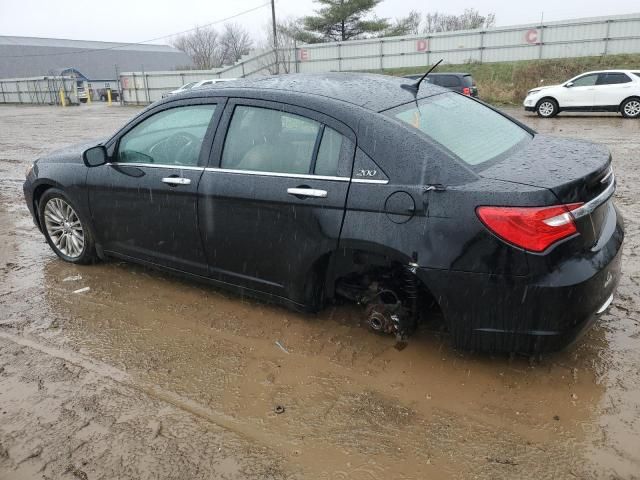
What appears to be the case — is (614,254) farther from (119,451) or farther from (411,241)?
(119,451)

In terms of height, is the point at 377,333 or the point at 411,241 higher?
the point at 411,241

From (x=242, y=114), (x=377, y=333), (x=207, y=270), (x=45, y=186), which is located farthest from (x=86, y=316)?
(x=377, y=333)

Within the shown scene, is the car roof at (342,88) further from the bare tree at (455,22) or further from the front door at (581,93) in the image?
the bare tree at (455,22)

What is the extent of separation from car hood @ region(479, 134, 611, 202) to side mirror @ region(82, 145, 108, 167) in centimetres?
297

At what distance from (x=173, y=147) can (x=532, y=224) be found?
261 cm

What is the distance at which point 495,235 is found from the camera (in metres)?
2.55

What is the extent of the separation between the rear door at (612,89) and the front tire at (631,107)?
0.18 metres

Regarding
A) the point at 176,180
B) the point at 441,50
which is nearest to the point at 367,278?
the point at 176,180

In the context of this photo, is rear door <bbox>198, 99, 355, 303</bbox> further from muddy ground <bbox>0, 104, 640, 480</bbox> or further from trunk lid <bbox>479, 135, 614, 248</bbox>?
trunk lid <bbox>479, 135, 614, 248</bbox>

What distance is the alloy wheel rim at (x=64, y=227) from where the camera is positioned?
471 centimetres

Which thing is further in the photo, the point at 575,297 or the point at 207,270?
the point at 207,270

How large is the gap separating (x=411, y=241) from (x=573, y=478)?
4.31ft

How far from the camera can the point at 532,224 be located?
2.50 meters

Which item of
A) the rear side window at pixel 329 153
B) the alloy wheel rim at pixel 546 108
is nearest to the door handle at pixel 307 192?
the rear side window at pixel 329 153
